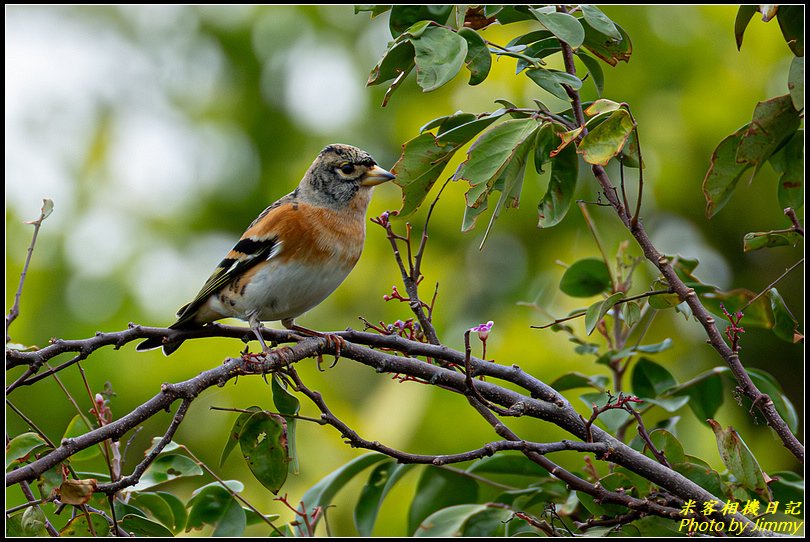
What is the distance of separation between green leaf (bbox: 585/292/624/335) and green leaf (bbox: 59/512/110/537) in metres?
0.86

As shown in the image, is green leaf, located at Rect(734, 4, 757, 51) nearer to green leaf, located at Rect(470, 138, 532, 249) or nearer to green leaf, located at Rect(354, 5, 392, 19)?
green leaf, located at Rect(470, 138, 532, 249)

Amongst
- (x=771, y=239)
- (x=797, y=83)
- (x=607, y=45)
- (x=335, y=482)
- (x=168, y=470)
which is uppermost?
(x=607, y=45)

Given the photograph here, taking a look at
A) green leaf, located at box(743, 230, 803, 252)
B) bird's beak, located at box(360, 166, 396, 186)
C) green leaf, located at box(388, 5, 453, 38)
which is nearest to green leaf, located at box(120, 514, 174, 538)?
green leaf, located at box(388, 5, 453, 38)

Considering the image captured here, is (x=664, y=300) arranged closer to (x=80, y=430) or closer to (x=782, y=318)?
(x=782, y=318)

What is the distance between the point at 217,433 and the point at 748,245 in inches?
131

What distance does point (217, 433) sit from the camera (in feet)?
13.6

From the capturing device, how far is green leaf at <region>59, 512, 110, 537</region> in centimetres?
Result: 135

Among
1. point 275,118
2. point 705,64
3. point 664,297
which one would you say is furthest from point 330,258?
point 275,118

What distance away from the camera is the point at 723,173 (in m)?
1.34

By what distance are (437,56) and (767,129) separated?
1.70ft

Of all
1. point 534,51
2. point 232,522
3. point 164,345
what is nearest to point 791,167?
point 534,51

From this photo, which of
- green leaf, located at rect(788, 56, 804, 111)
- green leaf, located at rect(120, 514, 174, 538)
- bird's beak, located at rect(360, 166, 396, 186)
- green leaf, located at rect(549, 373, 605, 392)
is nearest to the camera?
green leaf, located at rect(788, 56, 804, 111)

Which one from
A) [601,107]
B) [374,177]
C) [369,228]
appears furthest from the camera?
[369,228]

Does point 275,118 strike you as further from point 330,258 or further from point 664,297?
point 664,297
